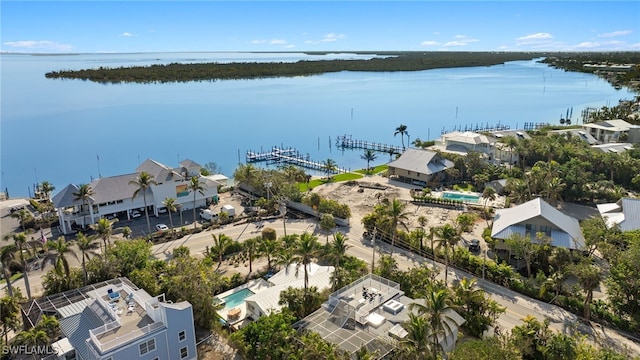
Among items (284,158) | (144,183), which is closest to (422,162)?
(284,158)

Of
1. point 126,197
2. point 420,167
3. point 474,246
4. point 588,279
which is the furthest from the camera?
point 420,167

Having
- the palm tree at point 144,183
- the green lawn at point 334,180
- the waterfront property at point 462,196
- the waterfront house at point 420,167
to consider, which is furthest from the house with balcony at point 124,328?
the waterfront house at point 420,167

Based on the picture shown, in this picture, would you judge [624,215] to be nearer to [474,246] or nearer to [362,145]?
[474,246]

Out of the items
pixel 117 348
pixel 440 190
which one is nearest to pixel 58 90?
pixel 440 190

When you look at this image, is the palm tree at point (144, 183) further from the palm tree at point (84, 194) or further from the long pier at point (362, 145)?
the long pier at point (362, 145)

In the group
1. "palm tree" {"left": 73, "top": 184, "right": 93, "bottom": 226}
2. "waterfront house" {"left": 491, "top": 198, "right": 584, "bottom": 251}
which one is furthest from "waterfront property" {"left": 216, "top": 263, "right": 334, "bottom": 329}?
"palm tree" {"left": 73, "top": 184, "right": 93, "bottom": 226}
